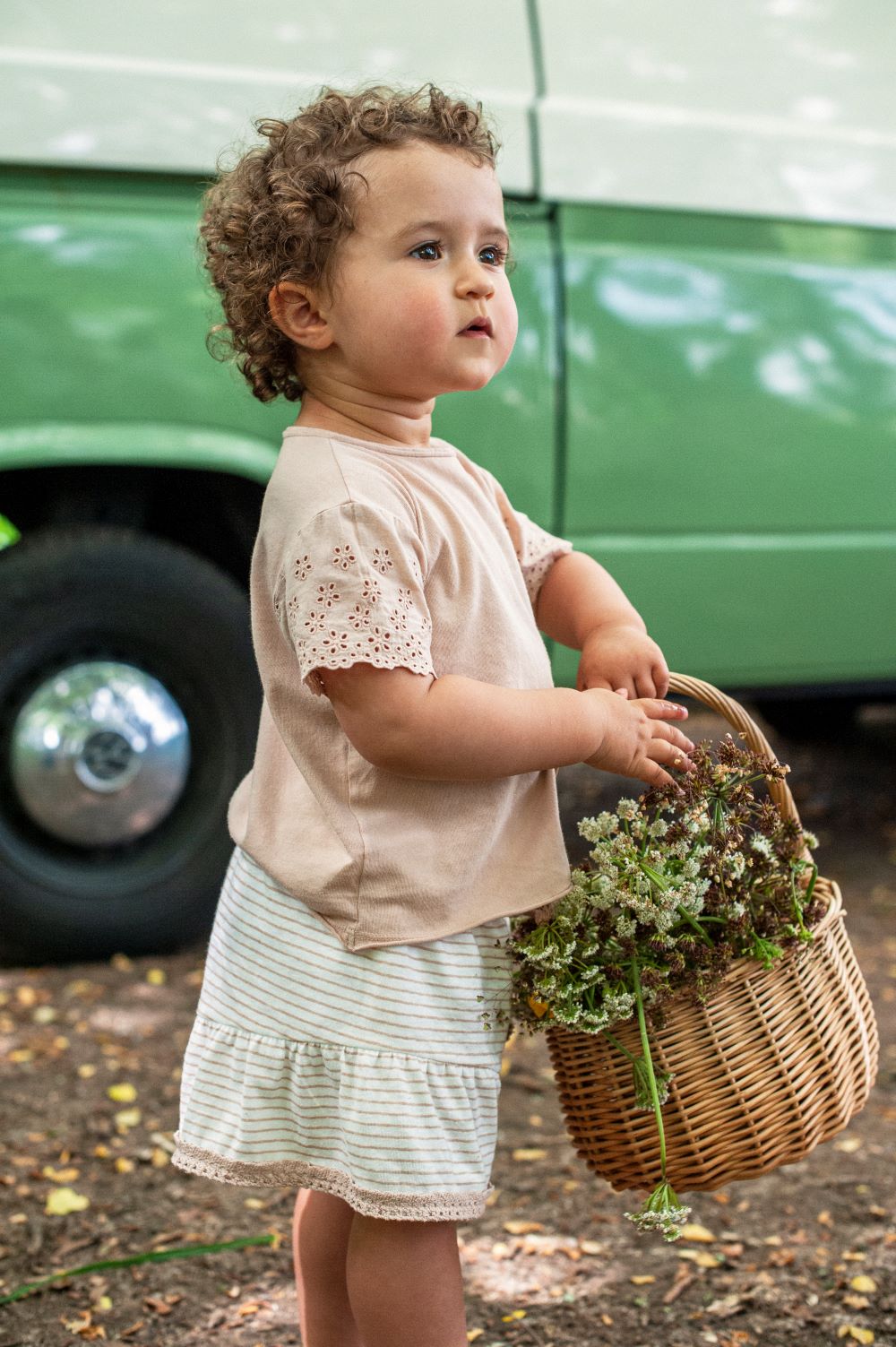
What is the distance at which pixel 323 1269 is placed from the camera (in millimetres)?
1878

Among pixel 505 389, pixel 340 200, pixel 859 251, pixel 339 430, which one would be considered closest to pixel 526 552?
pixel 339 430

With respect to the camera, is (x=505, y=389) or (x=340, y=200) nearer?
(x=340, y=200)

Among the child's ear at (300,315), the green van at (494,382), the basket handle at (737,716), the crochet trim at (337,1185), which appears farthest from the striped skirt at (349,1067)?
the green van at (494,382)

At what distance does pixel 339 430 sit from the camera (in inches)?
64.7

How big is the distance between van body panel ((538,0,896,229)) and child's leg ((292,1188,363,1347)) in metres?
2.18

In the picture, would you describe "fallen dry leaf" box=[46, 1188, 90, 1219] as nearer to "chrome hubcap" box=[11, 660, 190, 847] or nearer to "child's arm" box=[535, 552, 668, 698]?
"chrome hubcap" box=[11, 660, 190, 847]

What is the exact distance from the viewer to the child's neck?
1.65 meters

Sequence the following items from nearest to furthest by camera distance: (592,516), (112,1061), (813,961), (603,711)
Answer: (603,711) < (813,961) < (112,1061) < (592,516)

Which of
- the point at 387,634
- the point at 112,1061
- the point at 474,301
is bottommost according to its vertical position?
the point at 112,1061

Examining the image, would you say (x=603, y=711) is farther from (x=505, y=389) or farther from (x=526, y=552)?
(x=505, y=389)

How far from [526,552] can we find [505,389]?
4.65ft

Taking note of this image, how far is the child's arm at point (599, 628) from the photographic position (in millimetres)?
1749

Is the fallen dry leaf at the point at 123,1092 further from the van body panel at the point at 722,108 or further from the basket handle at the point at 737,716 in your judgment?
the van body panel at the point at 722,108

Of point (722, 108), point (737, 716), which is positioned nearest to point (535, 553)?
point (737, 716)
